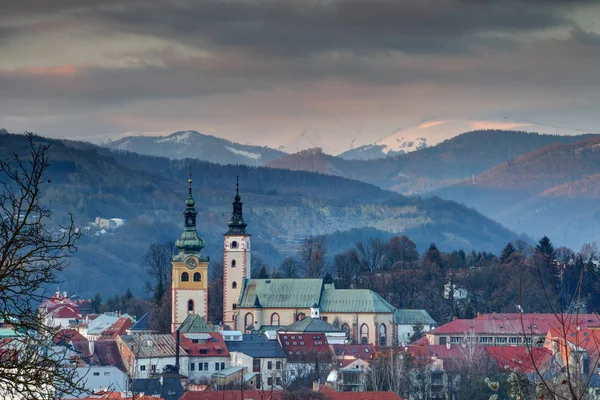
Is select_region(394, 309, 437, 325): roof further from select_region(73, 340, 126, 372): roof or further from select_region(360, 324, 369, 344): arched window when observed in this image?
select_region(73, 340, 126, 372): roof

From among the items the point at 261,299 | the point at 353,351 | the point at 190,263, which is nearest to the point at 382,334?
the point at 261,299

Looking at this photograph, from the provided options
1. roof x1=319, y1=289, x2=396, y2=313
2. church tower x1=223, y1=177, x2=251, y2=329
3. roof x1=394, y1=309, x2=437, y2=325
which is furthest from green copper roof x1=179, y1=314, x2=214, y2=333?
roof x1=394, y1=309, x2=437, y2=325

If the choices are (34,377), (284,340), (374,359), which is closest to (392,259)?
(284,340)

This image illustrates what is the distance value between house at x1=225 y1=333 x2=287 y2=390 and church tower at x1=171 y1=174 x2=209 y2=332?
11238 mm

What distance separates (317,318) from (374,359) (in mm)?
25636

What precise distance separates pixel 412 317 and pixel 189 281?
15579 millimetres

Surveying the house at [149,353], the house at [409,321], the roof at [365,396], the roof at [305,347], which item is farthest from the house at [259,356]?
the roof at [365,396]

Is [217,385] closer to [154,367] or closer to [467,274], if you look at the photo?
[154,367]

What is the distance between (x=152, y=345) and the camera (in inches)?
3565

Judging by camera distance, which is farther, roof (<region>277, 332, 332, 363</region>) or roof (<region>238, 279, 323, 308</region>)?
roof (<region>238, 279, 323, 308</region>)

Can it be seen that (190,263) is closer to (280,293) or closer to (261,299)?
(261,299)

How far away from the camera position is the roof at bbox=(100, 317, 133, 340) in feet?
355

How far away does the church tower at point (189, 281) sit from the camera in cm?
10812

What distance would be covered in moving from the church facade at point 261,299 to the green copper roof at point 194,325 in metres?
6.89
